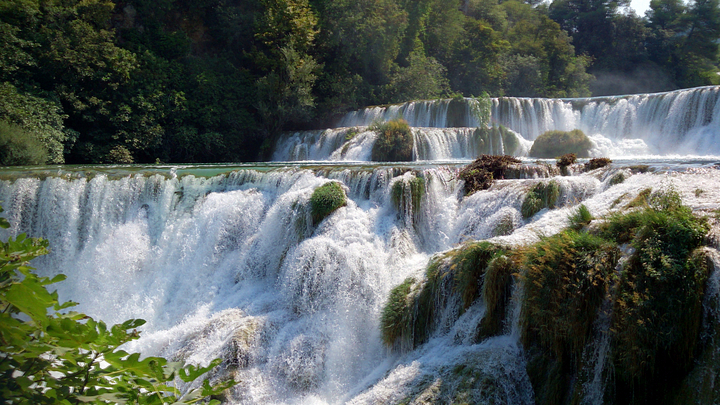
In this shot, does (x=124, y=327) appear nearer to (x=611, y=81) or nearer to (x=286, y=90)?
(x=286, y=90)

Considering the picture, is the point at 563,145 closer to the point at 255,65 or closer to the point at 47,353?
the point at 255,65

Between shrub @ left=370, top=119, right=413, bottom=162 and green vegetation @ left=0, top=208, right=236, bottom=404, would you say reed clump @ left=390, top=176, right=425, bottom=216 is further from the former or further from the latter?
green vegetation @ left=0, top=208, right=236, bottom=404

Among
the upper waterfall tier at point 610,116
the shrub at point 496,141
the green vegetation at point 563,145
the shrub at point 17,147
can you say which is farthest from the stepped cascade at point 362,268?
the upper waterfall tier at point 610,116

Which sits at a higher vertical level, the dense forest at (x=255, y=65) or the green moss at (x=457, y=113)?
the dense forest at (x=255, y=65)

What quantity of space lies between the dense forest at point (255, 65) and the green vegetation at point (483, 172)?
12.4 meters

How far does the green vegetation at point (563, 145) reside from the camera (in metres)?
15.4

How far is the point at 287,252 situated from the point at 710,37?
119 ft

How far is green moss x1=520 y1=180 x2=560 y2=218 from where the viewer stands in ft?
25.7

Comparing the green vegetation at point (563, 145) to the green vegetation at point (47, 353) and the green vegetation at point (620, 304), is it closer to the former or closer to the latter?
the green vegetation at point (620, 304)

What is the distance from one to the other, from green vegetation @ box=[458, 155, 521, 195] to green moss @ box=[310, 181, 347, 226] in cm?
255

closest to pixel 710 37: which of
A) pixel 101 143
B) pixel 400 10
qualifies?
pixel 400 10

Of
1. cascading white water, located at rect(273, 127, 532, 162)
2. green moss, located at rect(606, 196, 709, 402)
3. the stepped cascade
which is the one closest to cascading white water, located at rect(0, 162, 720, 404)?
the stepped cascade

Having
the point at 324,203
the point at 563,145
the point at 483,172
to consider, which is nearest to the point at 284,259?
the point at 324,203

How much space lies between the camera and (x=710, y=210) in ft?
15.6
